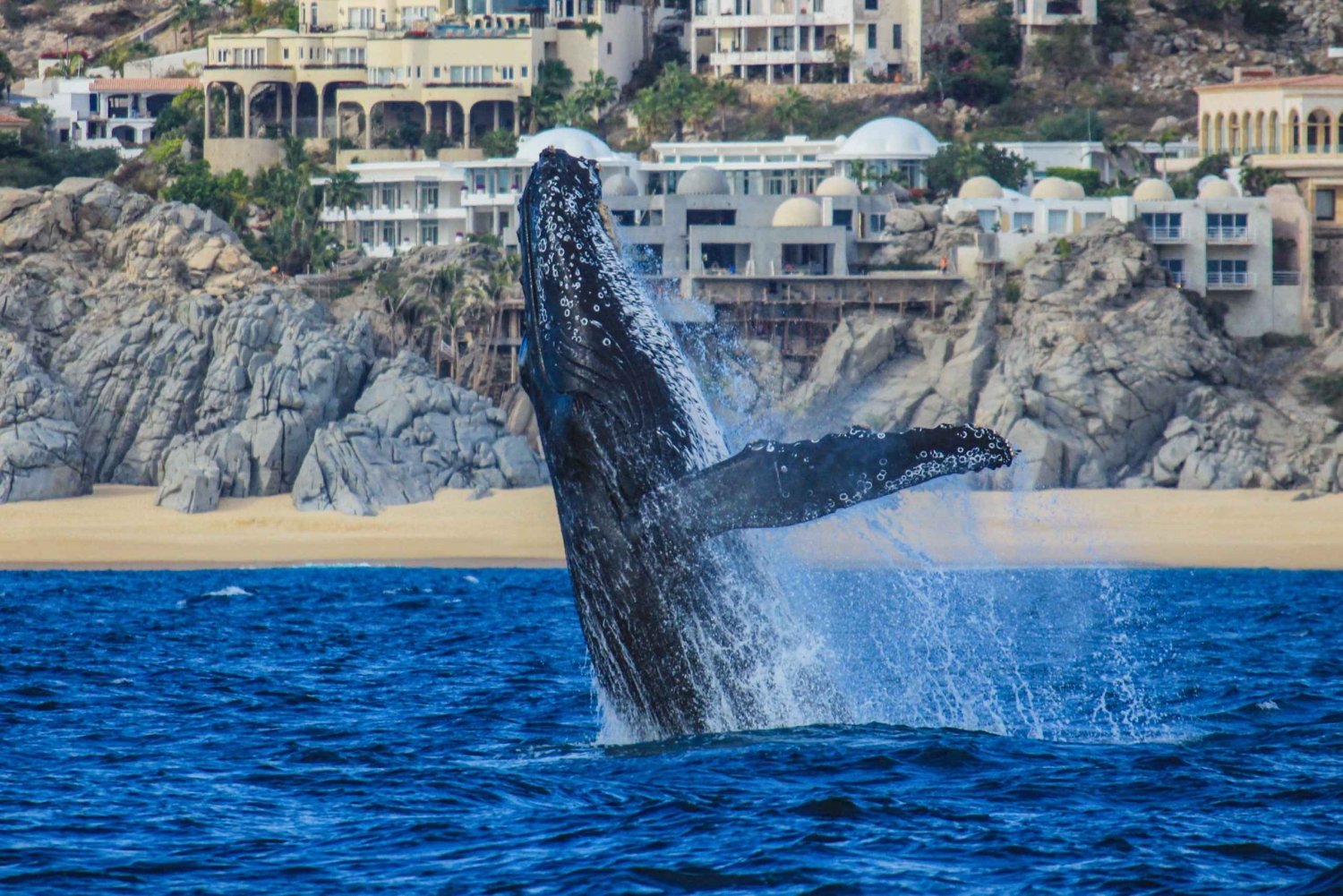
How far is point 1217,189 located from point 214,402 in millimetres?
43558

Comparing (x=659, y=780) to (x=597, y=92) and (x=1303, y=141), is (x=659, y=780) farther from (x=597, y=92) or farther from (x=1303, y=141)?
(x=597, y=92)

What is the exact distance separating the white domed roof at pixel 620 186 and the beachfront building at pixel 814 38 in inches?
1245

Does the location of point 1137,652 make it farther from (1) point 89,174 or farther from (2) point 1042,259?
(1) point 89,174

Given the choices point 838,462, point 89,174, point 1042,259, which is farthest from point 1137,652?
point 89,174

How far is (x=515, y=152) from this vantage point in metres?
112

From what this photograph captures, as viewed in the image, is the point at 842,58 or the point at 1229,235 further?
the point at 842,58

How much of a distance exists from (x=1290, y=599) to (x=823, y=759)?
1388 inches

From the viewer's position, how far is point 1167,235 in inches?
3524

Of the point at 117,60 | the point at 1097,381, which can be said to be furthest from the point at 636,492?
the point at 117,60

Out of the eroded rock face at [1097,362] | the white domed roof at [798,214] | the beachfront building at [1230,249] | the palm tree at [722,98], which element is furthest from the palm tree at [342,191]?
the eroded rock face at [1097,362]

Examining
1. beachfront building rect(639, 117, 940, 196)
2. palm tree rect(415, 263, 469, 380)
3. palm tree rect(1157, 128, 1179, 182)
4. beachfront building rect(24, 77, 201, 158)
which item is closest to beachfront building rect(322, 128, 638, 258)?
beachfront building rect(639, 117, 940, 196)

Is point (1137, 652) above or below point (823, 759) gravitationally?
below

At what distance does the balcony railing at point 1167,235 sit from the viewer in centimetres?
8897

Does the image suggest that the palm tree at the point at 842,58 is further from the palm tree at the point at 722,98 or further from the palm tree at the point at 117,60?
the palm tree at the point at 117,60
